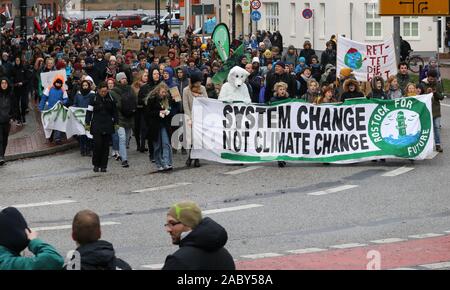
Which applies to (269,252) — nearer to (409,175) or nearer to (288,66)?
(409,175)

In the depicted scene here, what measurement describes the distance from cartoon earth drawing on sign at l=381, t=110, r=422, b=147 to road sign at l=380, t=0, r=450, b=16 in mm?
4858

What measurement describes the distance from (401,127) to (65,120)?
7157mm

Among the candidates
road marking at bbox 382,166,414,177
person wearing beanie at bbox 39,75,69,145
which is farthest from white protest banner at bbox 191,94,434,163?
person wearing beanie at bbox 39,75,69,145

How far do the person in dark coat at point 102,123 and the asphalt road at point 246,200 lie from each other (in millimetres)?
312

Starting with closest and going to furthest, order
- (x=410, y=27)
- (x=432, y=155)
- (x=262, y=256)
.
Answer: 1. (x=262, y=256)
2. (x=432, y=155)
3. (x=410, y=27)

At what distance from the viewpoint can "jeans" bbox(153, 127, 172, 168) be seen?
21188 millimetres

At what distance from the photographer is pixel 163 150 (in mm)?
21219

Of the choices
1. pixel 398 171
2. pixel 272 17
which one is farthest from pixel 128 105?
pixel 272 17

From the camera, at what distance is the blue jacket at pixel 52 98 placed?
86.1 feet

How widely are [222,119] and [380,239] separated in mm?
7763

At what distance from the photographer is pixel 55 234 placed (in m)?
15.3

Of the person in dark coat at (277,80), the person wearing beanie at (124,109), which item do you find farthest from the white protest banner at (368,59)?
the person wearing beanie at (124,109)

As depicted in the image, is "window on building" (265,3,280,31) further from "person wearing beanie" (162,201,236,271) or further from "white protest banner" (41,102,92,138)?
"person wearing beanie" (162,201,236,271)

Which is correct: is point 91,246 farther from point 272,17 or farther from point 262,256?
point 272,17
